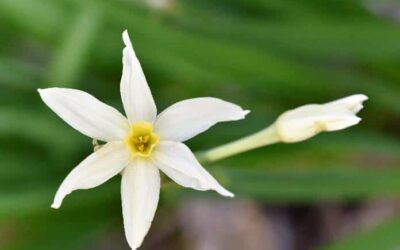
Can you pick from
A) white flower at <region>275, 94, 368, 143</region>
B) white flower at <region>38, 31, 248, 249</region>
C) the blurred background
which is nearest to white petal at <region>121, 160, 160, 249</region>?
white flower at <region>38, 31, 248, 249</region>

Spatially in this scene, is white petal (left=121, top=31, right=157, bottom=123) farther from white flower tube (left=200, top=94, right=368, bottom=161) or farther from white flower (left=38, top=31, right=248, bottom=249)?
white flower tube (left=200, top=94, right=368, bottom=161)

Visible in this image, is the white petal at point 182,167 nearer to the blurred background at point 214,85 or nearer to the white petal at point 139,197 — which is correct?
the white petal at point 139,197

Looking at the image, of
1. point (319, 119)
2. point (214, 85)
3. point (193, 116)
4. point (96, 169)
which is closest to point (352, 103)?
point (319, 119)

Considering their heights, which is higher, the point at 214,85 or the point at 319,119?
the point at 214,85

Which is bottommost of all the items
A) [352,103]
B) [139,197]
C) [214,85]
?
[139,197]

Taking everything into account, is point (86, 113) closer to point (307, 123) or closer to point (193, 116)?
point (193, 116)

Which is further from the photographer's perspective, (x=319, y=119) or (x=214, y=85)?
(x=214, y=85)

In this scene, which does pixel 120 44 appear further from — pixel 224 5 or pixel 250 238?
pixel 250 238

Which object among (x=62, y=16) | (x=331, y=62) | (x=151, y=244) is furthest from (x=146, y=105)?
(x=151, y=244)
